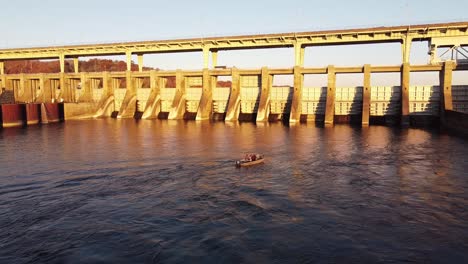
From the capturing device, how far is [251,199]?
16.3 meters

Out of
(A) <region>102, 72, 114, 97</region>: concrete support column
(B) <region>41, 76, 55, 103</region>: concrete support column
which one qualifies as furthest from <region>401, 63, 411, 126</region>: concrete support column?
(B) <region>41, 76, 55, 103</region>: concrete support column

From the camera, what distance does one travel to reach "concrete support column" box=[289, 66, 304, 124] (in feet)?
169

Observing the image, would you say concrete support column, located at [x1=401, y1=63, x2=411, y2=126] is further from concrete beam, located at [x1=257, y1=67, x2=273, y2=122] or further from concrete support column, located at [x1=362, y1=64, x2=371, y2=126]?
concrete beam, located at [x1=257, y1=67, x2=273, y2=122]

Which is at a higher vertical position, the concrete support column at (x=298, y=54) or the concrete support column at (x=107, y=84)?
the concrete support column at (x=298, y=54)

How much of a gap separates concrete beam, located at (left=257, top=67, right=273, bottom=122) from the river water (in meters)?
25.3

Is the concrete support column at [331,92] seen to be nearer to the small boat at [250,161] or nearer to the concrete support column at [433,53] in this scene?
the concrete support column at [433,53]

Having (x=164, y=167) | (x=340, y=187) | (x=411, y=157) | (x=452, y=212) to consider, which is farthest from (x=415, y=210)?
(x=164, y=167)

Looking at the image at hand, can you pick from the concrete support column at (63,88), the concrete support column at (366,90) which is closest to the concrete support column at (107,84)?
the concrete support column at (63,88)

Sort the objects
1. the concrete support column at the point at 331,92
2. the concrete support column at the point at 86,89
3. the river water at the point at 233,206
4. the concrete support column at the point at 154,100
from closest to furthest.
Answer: the river water at the point at 233,206 < the concrete support column at the point at 331,92 < the concrete support column at the point at 154,100 < the concrete support column at the point at 86,89

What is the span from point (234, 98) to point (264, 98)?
5.06 metres

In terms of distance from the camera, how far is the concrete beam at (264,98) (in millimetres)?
54094

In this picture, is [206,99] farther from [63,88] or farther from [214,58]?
[63,88]

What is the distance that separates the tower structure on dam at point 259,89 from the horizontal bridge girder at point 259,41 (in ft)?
0.44

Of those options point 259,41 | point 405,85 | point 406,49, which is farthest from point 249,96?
point 406,49
